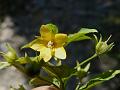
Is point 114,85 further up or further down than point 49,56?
further down

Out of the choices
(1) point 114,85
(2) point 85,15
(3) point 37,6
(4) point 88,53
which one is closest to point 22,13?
(3) point 37,6

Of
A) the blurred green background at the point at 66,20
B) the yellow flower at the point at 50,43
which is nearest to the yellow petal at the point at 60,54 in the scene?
the yellow flower at the point at 50,43

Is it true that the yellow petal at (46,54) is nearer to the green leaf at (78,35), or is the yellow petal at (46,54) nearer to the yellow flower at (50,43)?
the yellow flower at (50,43)

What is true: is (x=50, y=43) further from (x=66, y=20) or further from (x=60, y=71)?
(x=66, y=20)

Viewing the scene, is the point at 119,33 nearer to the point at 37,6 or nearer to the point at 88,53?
the point at 88,53

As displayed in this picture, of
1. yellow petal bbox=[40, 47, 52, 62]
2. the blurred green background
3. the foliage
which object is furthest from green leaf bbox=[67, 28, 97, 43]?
the blurred green background

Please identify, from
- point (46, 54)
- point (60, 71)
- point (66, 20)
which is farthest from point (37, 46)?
point (66, 20)

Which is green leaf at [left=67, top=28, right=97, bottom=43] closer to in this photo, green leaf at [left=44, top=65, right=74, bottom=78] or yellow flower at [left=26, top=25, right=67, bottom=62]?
yellow flower at [left=26, top=25, right=67, bottom=62]
